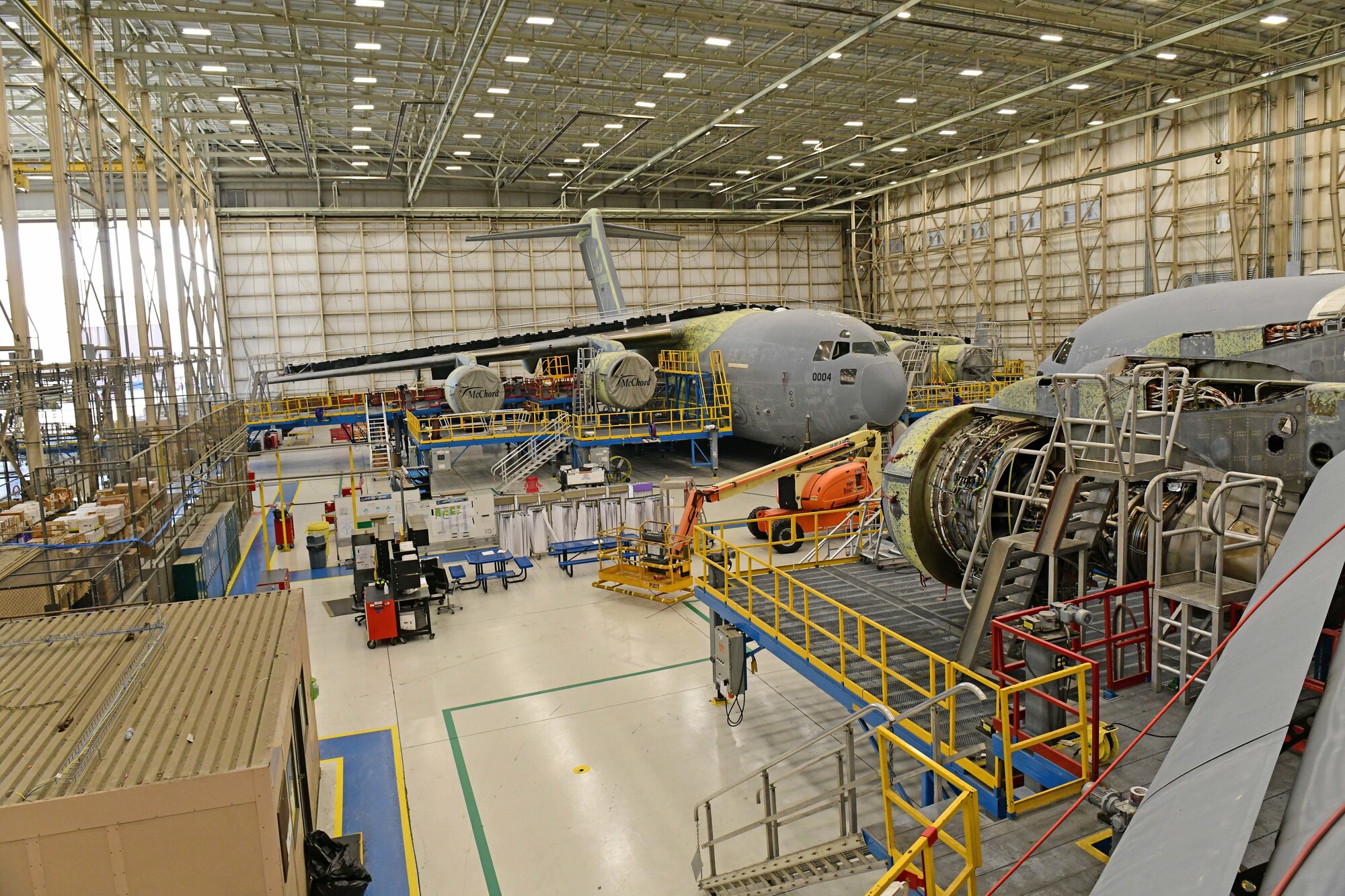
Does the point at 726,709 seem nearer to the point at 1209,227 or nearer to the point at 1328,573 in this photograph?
the point at 1328,573

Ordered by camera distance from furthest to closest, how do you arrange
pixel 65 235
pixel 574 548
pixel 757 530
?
1. pixel 757 530
2. pixel 574 548
3. pixel 65 235

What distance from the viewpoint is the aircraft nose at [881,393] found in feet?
90.0

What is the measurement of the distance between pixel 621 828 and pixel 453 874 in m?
1.89

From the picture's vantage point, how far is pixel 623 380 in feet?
100

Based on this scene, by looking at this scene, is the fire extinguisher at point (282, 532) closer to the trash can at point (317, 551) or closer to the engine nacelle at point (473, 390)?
the trash can at point (317, 551)

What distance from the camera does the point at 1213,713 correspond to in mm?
3074

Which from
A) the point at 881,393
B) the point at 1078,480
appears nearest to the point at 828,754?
the point at 1078,480

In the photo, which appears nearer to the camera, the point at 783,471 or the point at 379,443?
the point at 783,471

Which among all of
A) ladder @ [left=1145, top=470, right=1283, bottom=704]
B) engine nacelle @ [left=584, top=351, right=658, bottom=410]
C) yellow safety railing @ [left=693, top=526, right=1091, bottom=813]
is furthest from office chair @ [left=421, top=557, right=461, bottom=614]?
engine nacelle @ [left=584, top=351, right=658, bottom=410]

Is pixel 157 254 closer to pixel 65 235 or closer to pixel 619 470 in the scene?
pixel 65 235

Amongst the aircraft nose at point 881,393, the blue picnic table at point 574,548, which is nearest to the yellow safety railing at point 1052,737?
the blue picnic table at point 574,548

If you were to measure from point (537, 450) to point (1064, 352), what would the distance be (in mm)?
19153

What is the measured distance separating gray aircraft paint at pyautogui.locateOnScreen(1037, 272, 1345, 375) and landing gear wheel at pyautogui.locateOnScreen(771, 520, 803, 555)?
24.1 feet

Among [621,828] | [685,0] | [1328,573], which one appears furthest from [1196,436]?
[685,0]
